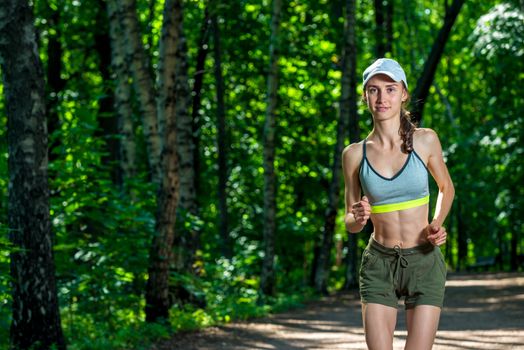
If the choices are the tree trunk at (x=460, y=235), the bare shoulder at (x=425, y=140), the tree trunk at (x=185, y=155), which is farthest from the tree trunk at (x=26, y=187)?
the tree trunk at (x=460, y=235)

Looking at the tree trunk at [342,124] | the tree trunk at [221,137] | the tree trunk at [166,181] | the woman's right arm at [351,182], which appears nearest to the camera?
the woman's right arm at [351,182]

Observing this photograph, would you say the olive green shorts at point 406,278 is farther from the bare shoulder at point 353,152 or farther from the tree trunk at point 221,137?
the tree trunk at point 221,137

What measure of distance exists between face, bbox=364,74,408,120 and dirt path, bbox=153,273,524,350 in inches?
229

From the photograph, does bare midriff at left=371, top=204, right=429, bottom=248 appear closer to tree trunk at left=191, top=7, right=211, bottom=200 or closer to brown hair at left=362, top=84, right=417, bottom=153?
brown hair at left=362, top=84, right=417, bottom=153

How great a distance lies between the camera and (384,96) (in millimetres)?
4965

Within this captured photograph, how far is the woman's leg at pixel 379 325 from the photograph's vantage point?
4.80m

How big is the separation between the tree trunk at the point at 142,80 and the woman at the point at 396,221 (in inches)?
370

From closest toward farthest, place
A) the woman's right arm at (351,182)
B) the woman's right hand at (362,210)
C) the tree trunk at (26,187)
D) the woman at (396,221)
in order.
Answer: the woman's right hand at (362,210) < the woman at (396,221) < the woman's right arm at (351,182) < the tree trunk at (26,187)

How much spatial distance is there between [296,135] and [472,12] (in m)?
10.8

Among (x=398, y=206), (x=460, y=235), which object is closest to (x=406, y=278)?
(x=398, y=206)

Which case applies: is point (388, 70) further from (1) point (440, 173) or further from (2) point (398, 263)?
(2) point (398, 263)

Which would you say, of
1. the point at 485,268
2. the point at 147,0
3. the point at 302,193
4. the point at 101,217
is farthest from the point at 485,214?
the point at 101,217

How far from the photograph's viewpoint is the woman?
4.88m

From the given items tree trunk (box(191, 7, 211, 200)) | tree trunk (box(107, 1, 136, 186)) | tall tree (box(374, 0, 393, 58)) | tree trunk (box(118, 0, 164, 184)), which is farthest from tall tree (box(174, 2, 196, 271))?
tall tree (box(374, 0, 393, 58))
